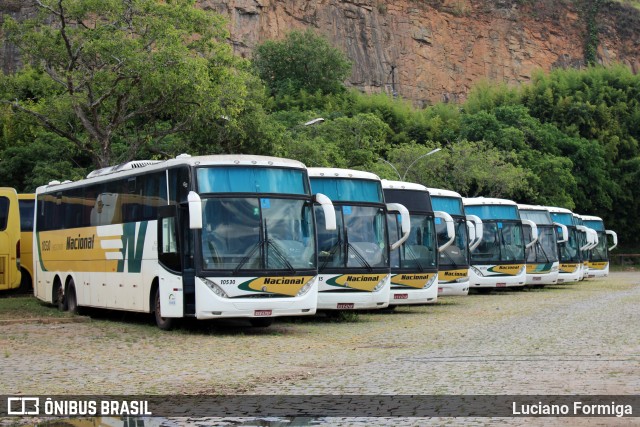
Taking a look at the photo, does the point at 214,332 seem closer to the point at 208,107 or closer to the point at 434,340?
the point at 434,340

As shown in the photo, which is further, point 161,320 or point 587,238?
point 587,238

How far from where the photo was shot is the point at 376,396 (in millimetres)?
10906

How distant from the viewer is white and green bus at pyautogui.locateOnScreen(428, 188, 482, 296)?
1201 inches

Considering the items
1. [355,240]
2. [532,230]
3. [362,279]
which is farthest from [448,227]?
[532,230]

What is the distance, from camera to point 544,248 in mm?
41875

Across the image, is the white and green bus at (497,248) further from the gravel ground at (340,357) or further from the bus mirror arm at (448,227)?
the gravel ground at (340,357)

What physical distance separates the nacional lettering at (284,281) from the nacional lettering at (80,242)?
6181 mm

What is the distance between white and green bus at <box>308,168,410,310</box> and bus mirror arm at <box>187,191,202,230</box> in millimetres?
4894

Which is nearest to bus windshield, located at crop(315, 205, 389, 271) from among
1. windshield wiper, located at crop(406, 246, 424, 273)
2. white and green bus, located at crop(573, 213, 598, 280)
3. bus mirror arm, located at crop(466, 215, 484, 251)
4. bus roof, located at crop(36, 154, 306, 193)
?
bus roof, located at crop(36, 154, 306, 193)

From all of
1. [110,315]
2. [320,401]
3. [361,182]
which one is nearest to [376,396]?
[320,401]

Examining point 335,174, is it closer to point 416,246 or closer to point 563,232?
point 416,246

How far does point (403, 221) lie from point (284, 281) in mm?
4962

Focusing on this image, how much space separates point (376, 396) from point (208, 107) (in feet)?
73.1

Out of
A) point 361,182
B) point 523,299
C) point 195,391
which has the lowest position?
point 523,299
